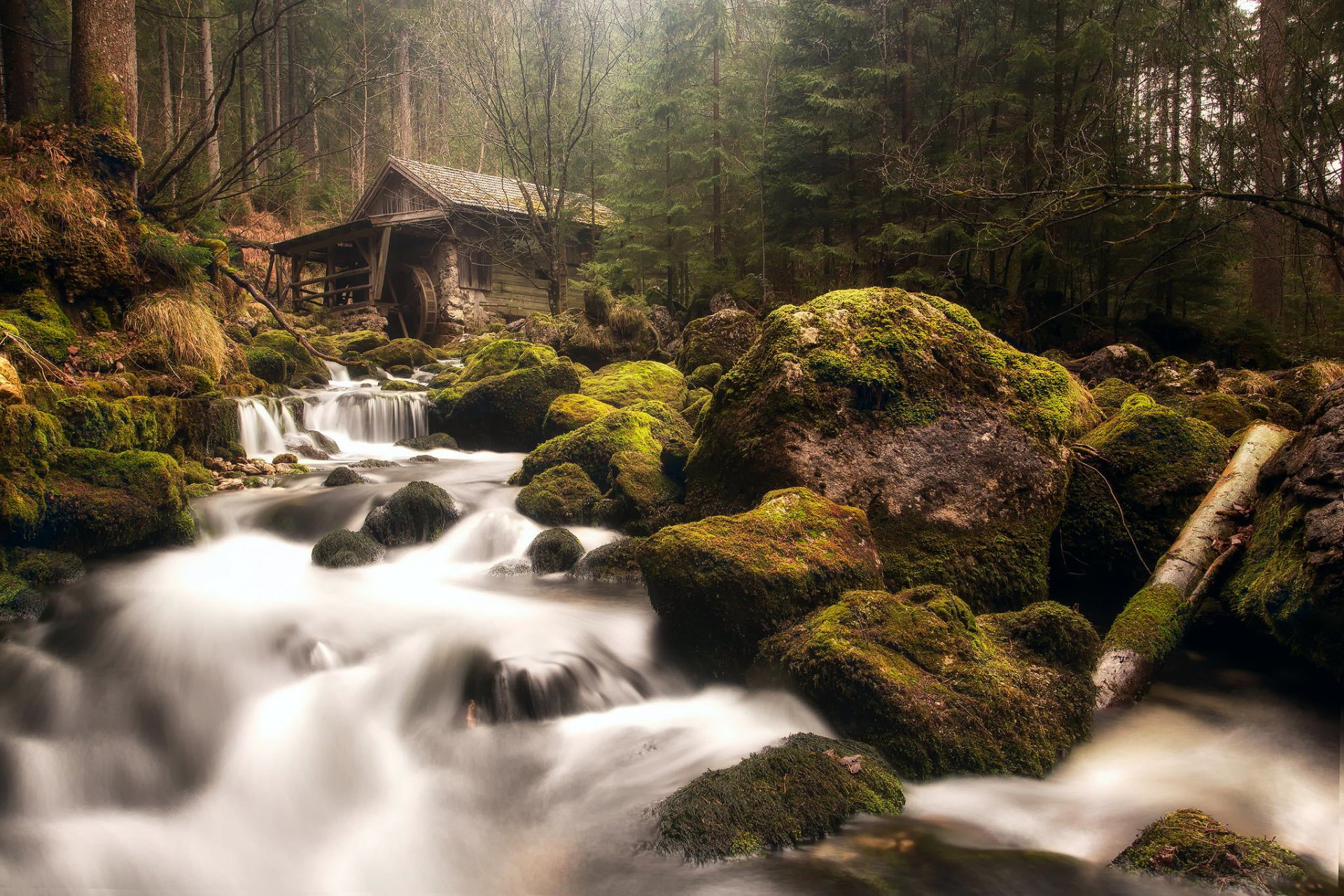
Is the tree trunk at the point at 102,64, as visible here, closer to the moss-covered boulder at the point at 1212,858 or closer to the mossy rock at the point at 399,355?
the mossy rock at the point at 399,355

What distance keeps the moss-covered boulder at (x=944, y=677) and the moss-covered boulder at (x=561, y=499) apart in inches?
142

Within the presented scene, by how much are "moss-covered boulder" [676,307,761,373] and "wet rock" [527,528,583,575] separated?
704 centimetres

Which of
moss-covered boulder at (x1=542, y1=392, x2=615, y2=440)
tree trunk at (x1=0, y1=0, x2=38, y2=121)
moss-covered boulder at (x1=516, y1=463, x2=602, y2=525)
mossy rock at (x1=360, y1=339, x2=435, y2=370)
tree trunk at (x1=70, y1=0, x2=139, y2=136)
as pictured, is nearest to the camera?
moss-covered boulder at (x1=516, y1=463, x2=602, y2=525)

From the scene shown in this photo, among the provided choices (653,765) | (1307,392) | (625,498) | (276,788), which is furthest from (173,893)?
(1307,392)

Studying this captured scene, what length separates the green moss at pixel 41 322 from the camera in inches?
273

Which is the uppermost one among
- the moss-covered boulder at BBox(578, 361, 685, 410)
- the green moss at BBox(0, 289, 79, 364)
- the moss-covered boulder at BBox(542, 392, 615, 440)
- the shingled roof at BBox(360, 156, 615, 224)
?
the shingled roof at BBox(360, 156, 615, 224)

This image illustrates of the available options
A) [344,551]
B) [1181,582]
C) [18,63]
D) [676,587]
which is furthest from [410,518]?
[18,63]

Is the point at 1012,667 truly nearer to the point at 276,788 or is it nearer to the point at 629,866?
the point at 629,866

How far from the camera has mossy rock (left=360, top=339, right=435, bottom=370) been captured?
17422mm

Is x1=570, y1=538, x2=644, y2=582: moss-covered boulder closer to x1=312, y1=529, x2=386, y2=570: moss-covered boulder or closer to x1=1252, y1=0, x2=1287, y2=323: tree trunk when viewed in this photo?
x1=312, y1=529, x2=386, y2=570: moss-covered boulder

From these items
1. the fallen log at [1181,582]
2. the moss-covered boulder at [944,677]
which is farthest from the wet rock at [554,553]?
the fallen log at [1181,582]

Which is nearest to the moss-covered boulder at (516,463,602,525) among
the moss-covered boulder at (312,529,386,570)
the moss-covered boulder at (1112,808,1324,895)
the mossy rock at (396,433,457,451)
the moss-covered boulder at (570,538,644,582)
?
the moss-covered boulder at (570,538,644,582)

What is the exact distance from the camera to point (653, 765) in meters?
3.69

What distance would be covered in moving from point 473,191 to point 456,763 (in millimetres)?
22101
